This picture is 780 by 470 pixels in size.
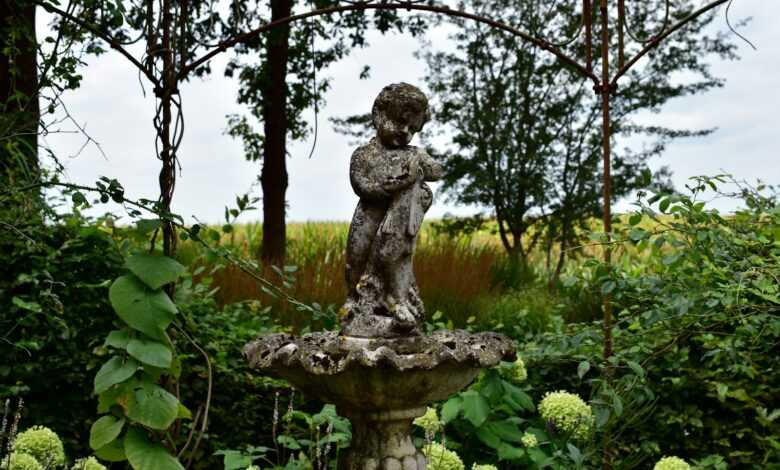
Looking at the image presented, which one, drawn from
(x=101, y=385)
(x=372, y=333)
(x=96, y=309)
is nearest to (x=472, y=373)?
(x=372, y=333)

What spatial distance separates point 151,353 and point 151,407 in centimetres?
15

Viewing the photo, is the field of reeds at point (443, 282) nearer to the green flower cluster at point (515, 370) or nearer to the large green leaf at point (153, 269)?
the green flower cluster at point (515, 370)

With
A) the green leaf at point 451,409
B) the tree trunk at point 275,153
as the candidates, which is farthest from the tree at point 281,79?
the green leaf at point 451,409

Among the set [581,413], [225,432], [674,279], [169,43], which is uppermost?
[169,43]

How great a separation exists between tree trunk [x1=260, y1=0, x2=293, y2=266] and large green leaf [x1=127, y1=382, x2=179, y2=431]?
661cm

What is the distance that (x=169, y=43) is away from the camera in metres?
2.63

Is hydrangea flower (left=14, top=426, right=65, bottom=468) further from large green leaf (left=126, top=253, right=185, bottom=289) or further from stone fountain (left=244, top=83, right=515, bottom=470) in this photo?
large green leaf (left=126, top=253, right=185, bottom=289)

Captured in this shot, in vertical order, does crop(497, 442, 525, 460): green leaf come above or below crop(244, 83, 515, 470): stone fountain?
below

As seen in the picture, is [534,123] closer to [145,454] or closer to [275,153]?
[275,153]

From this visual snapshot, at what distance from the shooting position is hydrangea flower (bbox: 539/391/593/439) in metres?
3.94

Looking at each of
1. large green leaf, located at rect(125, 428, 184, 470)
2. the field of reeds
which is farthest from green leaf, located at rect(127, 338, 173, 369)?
the field of reeds

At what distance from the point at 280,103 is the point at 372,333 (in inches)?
236

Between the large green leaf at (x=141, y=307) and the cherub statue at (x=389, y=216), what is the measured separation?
124 cm

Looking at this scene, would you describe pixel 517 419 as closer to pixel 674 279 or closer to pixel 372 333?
pixel 674 279
